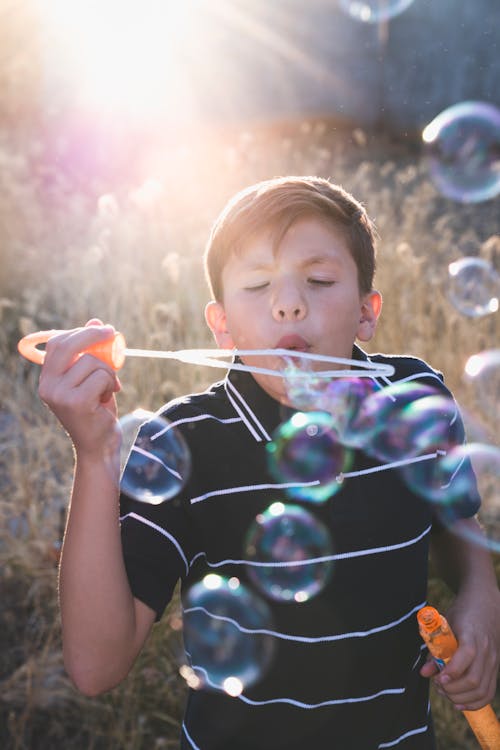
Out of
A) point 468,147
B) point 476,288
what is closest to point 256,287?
point 476,288

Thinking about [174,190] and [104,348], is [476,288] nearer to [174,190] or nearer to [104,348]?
[104,348]

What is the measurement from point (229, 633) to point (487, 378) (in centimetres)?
185

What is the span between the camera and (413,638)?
1.41 m

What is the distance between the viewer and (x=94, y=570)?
1166 mm

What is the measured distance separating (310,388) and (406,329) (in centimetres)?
193

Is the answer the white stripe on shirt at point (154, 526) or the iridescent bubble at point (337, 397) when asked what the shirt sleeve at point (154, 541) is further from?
the iridescent bubble at point (337, 397)

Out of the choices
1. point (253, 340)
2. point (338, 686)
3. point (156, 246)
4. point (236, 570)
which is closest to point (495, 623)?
point (338, 686)

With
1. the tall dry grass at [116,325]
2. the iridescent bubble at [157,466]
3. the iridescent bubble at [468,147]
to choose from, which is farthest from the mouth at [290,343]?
the iridescent bubble at [468,147]

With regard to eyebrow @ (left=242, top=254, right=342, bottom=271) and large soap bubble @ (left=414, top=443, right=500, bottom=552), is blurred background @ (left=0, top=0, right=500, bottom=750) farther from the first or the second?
eyebrow @ (left=242, top=254, right=342, bottom=271)

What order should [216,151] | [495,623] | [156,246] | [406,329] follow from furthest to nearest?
[216,151]
[156,246]
[406,329]
[495,623]

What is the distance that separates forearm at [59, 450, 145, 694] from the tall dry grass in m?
1.01

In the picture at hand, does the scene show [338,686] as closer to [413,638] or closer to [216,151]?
[413,638]

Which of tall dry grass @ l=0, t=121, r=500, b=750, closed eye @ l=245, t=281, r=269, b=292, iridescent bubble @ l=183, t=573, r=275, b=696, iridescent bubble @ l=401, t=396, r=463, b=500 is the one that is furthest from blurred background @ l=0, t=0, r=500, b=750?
closed eye @ l=245, t=281, r=269, b=292

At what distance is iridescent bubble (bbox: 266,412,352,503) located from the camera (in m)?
1.35
